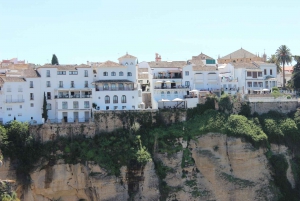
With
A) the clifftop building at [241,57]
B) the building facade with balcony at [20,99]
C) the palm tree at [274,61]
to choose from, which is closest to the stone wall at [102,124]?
the building facade with balcony at [20,99]

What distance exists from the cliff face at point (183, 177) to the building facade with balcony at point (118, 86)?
6646 mm

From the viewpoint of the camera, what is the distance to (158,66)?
59.3m

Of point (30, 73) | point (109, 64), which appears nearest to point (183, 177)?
point (109, 64)

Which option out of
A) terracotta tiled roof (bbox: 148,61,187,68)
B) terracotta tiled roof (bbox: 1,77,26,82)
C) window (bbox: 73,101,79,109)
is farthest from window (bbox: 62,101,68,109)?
terracotta tiled roof (bbox: 148,61,187,68)

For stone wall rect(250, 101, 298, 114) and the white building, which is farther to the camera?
the white building

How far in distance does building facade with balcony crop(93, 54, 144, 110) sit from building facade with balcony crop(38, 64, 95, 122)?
106cm

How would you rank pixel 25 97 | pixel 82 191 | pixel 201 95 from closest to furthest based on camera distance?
pixel 82 191 → pixel 25 97 → pixel 201 95

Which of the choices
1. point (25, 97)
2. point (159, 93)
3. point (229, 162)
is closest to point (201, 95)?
point (159, 93)

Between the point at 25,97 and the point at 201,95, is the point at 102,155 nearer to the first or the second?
the point at 25,97

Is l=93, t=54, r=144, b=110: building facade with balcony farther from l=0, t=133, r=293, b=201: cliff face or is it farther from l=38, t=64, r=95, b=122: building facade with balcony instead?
l=0, t=133, r=293, b=201: cliff face

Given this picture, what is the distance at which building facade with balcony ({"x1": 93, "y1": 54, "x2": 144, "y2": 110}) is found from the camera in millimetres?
54438

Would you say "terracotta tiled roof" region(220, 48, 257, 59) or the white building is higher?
"terracotta tiled roof" region(220, 48, 257, 59)

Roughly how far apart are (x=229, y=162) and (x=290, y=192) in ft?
21.8

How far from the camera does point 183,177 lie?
51375 millimetres
